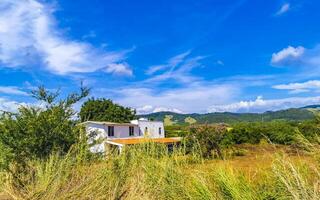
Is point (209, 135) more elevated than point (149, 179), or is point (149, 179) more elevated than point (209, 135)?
point (209, 135)

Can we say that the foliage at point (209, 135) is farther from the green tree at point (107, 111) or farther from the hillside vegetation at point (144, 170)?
the green tree at point (107, 111)

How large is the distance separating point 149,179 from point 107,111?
61.9 metres

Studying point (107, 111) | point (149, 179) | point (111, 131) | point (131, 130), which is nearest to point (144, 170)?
point (149, 179)

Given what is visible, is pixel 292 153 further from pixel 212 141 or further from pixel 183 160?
pixel 212 141

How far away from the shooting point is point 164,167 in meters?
6.20

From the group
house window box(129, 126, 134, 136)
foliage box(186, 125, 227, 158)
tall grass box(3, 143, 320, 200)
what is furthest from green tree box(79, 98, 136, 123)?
tall grass box(3, 143, 320, 200)

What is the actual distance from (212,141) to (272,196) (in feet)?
92.3

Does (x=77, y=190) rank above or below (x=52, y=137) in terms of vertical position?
below

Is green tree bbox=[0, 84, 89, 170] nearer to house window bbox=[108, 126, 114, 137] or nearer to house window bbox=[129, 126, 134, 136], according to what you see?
house window bbox=[108, 126, 114, 137]

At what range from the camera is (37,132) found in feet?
34.3

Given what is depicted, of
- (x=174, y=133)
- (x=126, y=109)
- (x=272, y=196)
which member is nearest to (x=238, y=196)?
(x=272, y=196)

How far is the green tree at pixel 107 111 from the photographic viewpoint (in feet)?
218

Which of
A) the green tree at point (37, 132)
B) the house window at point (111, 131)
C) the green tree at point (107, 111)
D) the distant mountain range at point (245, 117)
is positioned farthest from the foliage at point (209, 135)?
the green tree at point (107, 111)

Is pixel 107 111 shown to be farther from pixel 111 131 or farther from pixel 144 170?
pixel 144 170
